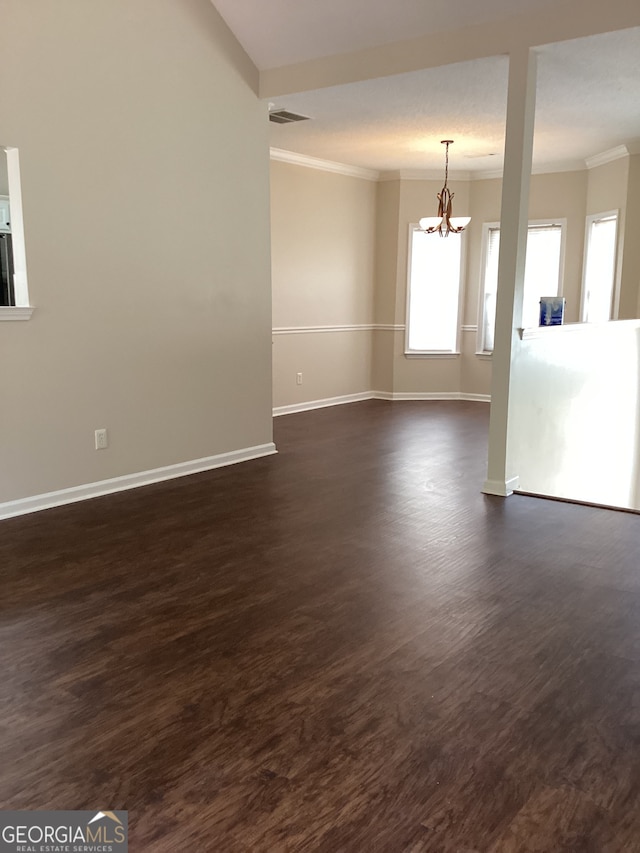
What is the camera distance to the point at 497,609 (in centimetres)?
294

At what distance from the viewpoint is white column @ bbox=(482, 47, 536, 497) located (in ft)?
13.8

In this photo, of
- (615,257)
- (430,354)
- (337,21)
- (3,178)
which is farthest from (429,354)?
(3,178)

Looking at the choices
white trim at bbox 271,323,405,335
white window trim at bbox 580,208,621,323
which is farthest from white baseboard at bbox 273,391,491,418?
white window trim at bbox 580,208,621,323

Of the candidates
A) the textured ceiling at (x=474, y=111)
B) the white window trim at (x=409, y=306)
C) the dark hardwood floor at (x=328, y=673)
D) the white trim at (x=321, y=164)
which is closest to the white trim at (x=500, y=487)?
the dark hardwood floor at (x=328, y=673)

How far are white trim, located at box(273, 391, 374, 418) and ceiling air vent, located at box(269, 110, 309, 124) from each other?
2.90 meters

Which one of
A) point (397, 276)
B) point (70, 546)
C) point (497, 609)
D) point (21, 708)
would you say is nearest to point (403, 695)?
point (497, 609)

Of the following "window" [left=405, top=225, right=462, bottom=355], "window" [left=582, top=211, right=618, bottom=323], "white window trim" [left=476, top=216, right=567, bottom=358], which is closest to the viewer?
"window" [left=582, top=211, right=618, bottom=323]

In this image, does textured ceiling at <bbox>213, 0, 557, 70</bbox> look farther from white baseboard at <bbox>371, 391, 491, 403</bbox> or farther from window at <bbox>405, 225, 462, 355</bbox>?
white baseboard at <bbox>371, 391, 491, 403</bbox>

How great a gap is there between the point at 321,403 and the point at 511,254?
4190 millimetres

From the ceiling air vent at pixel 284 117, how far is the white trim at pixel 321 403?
2895mm

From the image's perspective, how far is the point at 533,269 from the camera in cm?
830

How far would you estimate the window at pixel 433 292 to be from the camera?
8.78 meters

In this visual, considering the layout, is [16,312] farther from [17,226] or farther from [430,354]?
[430,354]

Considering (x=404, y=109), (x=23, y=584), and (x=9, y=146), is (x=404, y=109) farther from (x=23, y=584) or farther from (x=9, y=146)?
(x=23, y=584)
